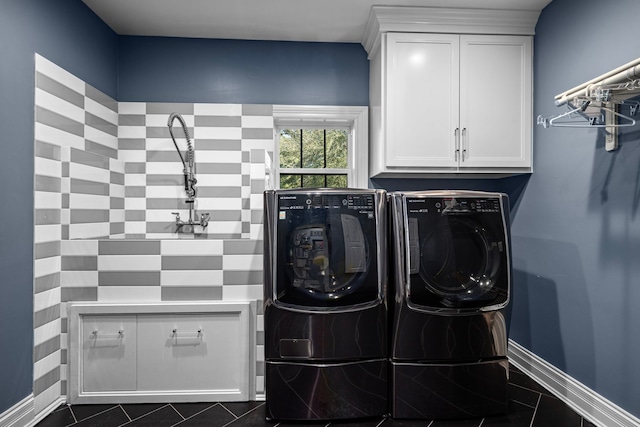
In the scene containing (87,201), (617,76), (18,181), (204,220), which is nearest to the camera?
(617,76)

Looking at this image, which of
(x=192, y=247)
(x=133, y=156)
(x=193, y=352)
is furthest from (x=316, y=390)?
(x=133, y=156)

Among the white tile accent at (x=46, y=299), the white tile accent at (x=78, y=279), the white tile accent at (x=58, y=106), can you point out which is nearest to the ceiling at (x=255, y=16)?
the white tile accent at (x=58, y=106)

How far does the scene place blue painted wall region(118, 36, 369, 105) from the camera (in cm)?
281

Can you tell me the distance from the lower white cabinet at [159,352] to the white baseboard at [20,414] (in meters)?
0.20

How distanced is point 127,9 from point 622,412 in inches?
136

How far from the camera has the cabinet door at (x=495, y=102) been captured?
2428 mm

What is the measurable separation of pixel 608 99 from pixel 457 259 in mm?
913

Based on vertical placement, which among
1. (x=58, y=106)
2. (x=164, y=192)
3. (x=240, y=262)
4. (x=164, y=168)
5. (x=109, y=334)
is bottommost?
(x=109, y=334)

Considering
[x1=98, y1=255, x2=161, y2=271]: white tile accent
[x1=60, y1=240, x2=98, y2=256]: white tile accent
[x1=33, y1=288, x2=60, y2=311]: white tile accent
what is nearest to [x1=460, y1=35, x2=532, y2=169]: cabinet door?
[x1=98, y1=255, x2=161, y2=271]: white tile accent

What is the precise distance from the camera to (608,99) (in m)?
1.55

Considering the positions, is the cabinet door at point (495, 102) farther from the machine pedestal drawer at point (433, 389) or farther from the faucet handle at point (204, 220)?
the faucet handle at point (204, 220)

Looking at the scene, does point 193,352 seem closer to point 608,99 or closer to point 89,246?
point 89,246

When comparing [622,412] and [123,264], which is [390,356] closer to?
[622,412]

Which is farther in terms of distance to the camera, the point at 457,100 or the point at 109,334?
the point at 457,100
